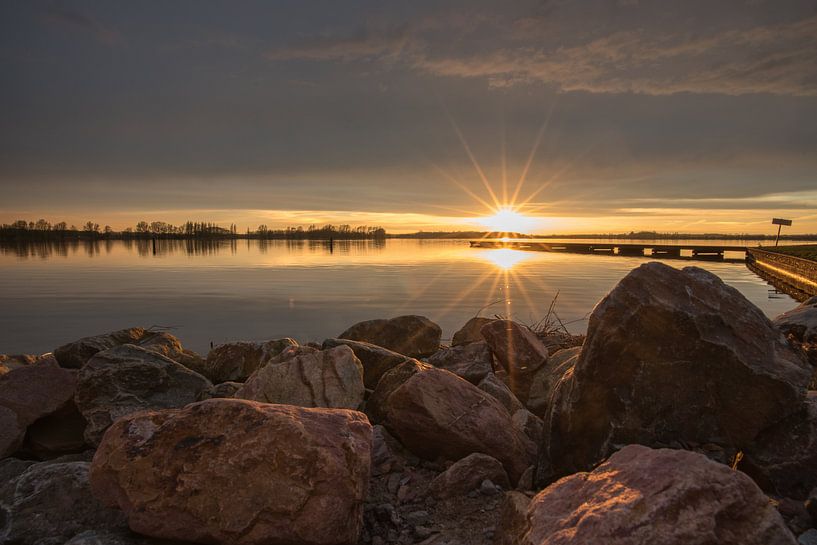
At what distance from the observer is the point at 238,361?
26.2 feet

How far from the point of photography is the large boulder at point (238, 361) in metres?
7.91

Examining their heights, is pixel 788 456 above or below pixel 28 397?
above

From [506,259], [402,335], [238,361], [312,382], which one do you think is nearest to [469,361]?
[312,382]

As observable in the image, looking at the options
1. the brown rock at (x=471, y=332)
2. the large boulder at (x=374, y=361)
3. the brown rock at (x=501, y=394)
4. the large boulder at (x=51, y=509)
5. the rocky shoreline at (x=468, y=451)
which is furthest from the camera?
the brown rock at (x=471, y=332)

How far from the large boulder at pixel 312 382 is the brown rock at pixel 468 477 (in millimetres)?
1537

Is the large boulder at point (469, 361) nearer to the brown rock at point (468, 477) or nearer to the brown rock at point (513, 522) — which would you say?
the brown rock at point (468, 477)

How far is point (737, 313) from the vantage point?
13.6 ft

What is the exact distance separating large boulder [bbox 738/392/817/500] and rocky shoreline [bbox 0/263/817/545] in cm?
1

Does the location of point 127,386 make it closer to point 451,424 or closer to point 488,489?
point 451,424

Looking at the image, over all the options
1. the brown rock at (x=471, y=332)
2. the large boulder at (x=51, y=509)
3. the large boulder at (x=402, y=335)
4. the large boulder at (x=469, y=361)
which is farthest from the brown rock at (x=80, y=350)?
the brown rock at (x=471, y=332)

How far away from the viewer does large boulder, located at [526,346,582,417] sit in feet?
20.9

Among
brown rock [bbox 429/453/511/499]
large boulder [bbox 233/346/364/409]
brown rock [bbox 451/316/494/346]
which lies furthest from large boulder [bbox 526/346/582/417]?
brown rock [bbox 451/316/494/346]

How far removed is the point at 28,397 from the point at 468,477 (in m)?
5.05

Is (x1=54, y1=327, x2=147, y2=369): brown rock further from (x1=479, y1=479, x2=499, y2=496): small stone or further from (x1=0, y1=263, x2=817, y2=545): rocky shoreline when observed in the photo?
(x1=479, y1=479, x2=499, y2=496): small stone
